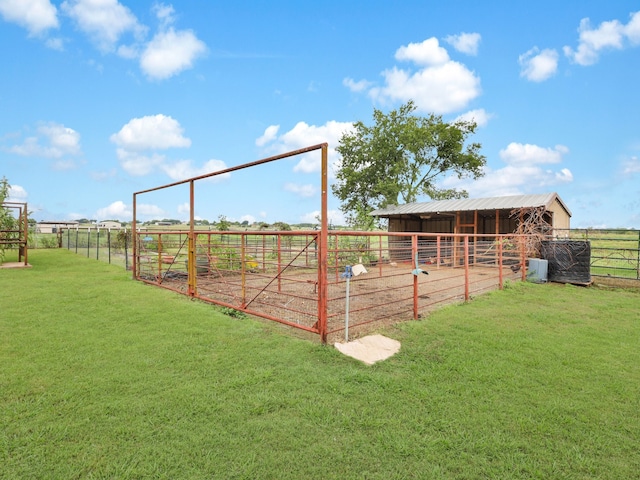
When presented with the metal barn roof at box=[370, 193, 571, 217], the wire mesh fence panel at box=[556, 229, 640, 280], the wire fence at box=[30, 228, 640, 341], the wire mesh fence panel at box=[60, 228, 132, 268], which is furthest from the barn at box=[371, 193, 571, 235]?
the wire mesh fence panel at box=[60, 228, 132, 268]

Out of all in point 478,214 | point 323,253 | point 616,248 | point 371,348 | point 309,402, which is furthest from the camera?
point 478,214

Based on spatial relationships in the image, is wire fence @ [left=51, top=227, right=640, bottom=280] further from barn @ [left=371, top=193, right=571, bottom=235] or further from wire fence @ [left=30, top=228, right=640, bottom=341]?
barn @ [left=371, top=193, right=571, bottom=235]

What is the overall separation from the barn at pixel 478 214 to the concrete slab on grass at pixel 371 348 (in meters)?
9.60

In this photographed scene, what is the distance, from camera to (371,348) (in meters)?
4.05

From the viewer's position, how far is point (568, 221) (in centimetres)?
1496

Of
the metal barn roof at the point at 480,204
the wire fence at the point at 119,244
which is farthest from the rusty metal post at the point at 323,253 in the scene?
the metal barn roof at the point at 480,204

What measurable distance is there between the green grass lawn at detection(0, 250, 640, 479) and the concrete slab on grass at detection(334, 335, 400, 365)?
13cm

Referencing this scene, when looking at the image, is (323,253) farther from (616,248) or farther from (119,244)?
(119,244)

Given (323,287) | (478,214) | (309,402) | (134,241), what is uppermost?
(478,214)

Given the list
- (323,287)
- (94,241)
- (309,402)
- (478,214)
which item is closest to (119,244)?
(94,241)

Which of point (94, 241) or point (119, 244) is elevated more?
point (94, 241)

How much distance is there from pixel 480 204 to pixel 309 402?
A: 13567mm

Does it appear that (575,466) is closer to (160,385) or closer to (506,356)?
(506,356)

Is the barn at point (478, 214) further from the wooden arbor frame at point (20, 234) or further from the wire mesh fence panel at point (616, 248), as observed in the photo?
the wooden arbor frame at point (20, 234)
